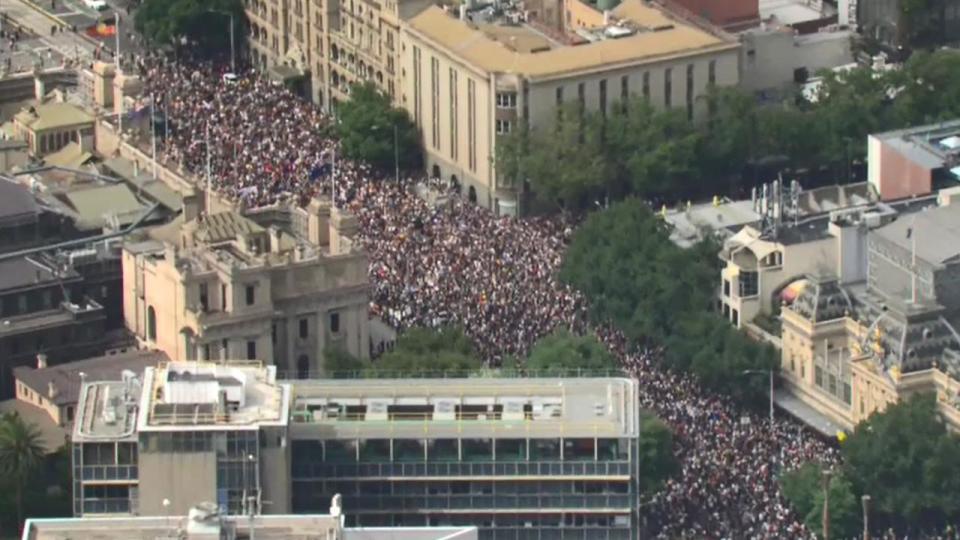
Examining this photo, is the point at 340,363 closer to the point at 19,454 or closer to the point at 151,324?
the point at 151,324

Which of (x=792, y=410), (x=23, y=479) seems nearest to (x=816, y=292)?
(x=792, y=410)

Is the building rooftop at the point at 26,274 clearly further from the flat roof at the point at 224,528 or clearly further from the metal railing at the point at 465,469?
the flat roof at the point at 224,528

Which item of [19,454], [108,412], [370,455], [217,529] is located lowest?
[217,529]

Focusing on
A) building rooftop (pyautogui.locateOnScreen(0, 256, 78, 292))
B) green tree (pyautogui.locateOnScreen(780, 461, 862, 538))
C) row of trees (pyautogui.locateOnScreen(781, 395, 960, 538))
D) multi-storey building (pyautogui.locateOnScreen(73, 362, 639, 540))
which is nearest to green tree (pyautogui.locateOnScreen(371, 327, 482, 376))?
green tree (pyautogui.locateOnScreen(780, 461, 862, 538))

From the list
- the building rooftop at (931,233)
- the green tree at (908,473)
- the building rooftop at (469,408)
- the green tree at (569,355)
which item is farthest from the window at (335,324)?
the building rooftop at (469,408)

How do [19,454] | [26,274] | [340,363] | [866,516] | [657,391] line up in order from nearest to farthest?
[866,516]
[19,454]
[340,363]
[26,274]
[657,391]

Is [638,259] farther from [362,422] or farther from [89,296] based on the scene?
[362,422]

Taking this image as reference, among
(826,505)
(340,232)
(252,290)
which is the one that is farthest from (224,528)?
(340,232)
